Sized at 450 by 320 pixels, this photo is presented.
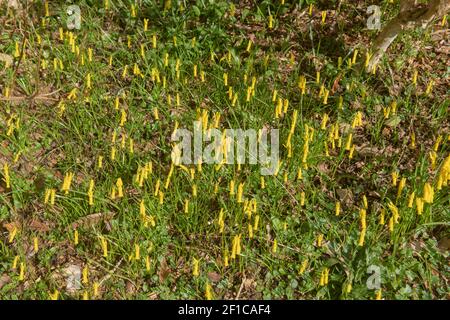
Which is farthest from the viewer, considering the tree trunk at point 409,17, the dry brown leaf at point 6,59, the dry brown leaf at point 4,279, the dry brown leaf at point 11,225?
the dry brown leaf at point 6,59

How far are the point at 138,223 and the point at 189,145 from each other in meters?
0.65

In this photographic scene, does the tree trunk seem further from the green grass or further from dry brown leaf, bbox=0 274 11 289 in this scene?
dry brown leaf, bbox=0 274 11 289

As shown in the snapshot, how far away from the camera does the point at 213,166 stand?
124 inches

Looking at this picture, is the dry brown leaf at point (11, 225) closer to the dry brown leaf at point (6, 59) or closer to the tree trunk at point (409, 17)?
the dry brown leaf at point (6, 59)

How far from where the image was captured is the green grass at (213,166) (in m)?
2.89

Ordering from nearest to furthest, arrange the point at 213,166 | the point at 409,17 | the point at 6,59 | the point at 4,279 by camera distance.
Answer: the point at 4,279
the point at 213,166
the point at 409,17
the point at 6,59

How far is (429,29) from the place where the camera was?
3957 millimetres

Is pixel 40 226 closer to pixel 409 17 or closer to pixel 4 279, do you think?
pixel 4 279

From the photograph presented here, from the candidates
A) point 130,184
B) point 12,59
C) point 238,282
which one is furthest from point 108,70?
point 238,282

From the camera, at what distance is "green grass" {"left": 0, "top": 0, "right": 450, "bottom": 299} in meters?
2.89

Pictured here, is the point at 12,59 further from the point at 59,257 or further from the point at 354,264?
the point at 354,264

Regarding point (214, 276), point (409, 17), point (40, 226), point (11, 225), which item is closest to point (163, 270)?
point (214, 276)

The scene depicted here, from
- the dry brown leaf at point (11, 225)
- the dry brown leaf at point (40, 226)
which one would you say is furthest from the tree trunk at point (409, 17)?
the dry brown leaf at point (11, 225)
